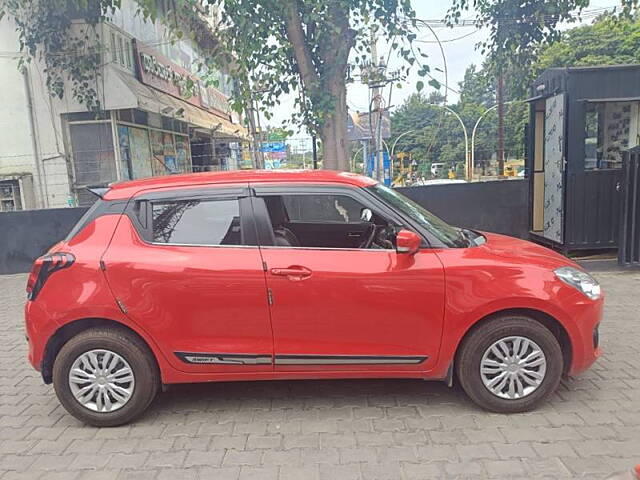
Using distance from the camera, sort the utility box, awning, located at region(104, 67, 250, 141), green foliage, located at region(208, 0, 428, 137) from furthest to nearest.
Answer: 1. the utility box
2. awning, located at region(104, 67, 250, 141)
3. green foliage, located at region(208, 0, 428, 137)

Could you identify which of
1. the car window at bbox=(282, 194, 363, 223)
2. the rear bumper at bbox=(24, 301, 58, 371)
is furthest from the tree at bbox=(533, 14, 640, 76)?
the rear bumper at bbox=(24, 301, 58, 371)

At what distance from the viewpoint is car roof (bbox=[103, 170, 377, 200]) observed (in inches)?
141

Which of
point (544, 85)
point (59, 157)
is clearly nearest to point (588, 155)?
point (544, 85)

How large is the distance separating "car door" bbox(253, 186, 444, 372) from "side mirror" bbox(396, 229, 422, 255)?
0.05 m

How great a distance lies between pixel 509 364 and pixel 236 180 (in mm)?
2313

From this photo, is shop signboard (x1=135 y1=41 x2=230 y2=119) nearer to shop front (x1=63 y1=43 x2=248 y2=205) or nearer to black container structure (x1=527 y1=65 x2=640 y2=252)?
shop front (x1=63 y1=43 x2=248 y2=205)

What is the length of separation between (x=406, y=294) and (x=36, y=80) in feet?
35.4

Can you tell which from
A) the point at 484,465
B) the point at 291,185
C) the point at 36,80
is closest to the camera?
the point at 484,465

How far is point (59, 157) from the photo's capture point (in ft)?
35.9

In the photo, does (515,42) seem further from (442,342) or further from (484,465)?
(484,465)

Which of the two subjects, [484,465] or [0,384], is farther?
[0,384]

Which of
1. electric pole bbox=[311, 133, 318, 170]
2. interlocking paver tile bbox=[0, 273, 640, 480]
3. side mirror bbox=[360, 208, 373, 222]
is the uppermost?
electric pole bbox=[311, 133, 318, 170]

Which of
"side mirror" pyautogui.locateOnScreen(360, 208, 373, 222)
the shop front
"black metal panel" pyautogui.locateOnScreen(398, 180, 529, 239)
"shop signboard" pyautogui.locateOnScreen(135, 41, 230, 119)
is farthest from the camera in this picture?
"shop signboard" pyautogui.locateOnScreen(135, 41, 230, 119)

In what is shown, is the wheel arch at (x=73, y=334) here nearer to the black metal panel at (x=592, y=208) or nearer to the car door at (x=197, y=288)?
the car door at (x=197, y=288)
